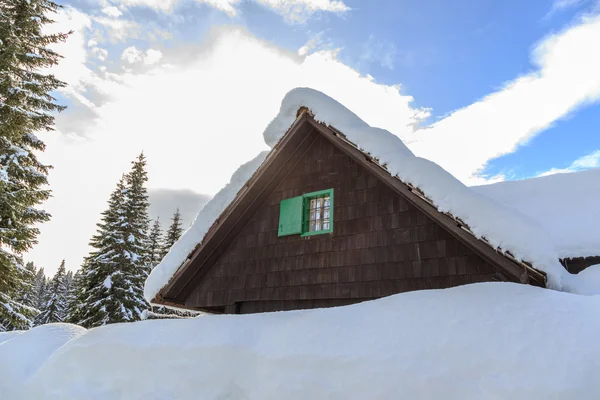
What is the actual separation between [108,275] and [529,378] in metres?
24.8

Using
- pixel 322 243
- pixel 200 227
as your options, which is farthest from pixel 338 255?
pixel 200 227

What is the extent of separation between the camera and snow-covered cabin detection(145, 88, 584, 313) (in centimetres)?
584

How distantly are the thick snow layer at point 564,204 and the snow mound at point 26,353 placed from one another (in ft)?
27.2

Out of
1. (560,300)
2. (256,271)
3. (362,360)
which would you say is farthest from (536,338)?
(256,271)

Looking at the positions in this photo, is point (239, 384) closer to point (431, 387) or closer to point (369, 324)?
point (369, 324)

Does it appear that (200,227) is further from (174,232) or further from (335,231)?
(174,232)

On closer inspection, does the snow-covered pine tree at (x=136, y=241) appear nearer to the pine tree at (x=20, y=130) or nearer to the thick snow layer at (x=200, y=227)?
the pine tree at (x=20, y=130)

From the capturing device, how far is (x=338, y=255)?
7906 mm

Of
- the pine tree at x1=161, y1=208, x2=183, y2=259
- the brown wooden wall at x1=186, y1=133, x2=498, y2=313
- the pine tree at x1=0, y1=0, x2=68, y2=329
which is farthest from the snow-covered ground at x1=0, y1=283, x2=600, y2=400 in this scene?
the pine tree at x1=161, y1=208, x2=183, y2=259

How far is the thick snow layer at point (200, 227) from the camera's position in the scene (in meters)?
9.24

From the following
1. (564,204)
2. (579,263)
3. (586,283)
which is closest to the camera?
(586,283)

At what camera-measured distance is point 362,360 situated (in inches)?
150

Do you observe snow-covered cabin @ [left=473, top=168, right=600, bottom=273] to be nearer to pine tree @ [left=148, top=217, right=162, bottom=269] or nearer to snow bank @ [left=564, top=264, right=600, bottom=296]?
snow bank @ [left=564, top=264, right=600, bottom=296]

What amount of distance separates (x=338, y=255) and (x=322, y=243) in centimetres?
46
